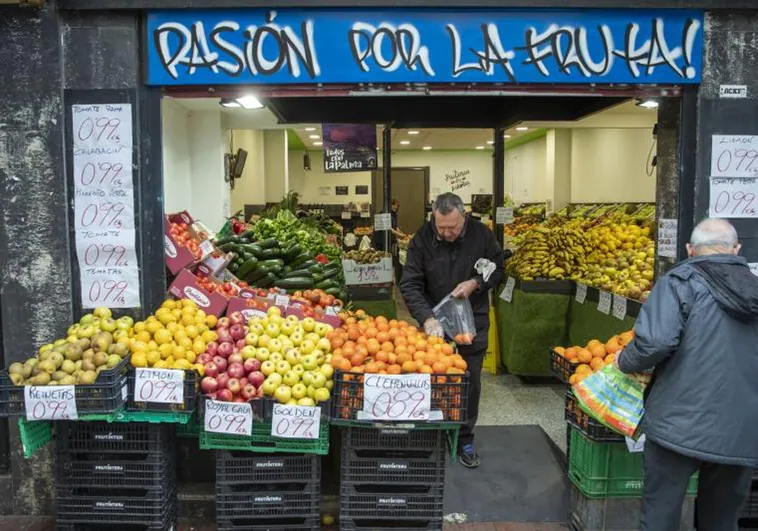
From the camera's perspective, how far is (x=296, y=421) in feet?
10.5

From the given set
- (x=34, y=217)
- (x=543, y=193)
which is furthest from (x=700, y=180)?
(x=543, y=193)

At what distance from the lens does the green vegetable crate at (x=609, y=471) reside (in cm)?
339

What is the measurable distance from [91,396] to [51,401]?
0.19 m

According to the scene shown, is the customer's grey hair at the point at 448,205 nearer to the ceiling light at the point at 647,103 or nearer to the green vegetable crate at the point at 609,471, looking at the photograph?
the green vegetable crate at the point at 609,471

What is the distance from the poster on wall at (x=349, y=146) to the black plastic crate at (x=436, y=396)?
187 inches

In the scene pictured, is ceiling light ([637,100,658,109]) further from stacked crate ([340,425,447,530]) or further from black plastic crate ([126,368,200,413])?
black plastic crate ([126,368,200,413])

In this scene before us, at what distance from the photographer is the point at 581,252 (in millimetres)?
6672

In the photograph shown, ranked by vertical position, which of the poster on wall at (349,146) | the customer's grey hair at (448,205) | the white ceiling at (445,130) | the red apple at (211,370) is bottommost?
the red apple at (211,370)

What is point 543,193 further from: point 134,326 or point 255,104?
point 134,326

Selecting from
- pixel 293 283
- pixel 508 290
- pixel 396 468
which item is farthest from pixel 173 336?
pixel 508 290

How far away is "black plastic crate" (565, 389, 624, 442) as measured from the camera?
335 cm

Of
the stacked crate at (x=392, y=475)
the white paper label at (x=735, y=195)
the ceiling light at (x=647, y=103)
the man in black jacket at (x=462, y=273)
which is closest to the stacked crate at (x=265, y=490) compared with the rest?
the stacked crate at (x=392, y=475)

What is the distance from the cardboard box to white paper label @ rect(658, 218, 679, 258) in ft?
9.56

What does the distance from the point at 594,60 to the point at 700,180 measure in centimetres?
95
